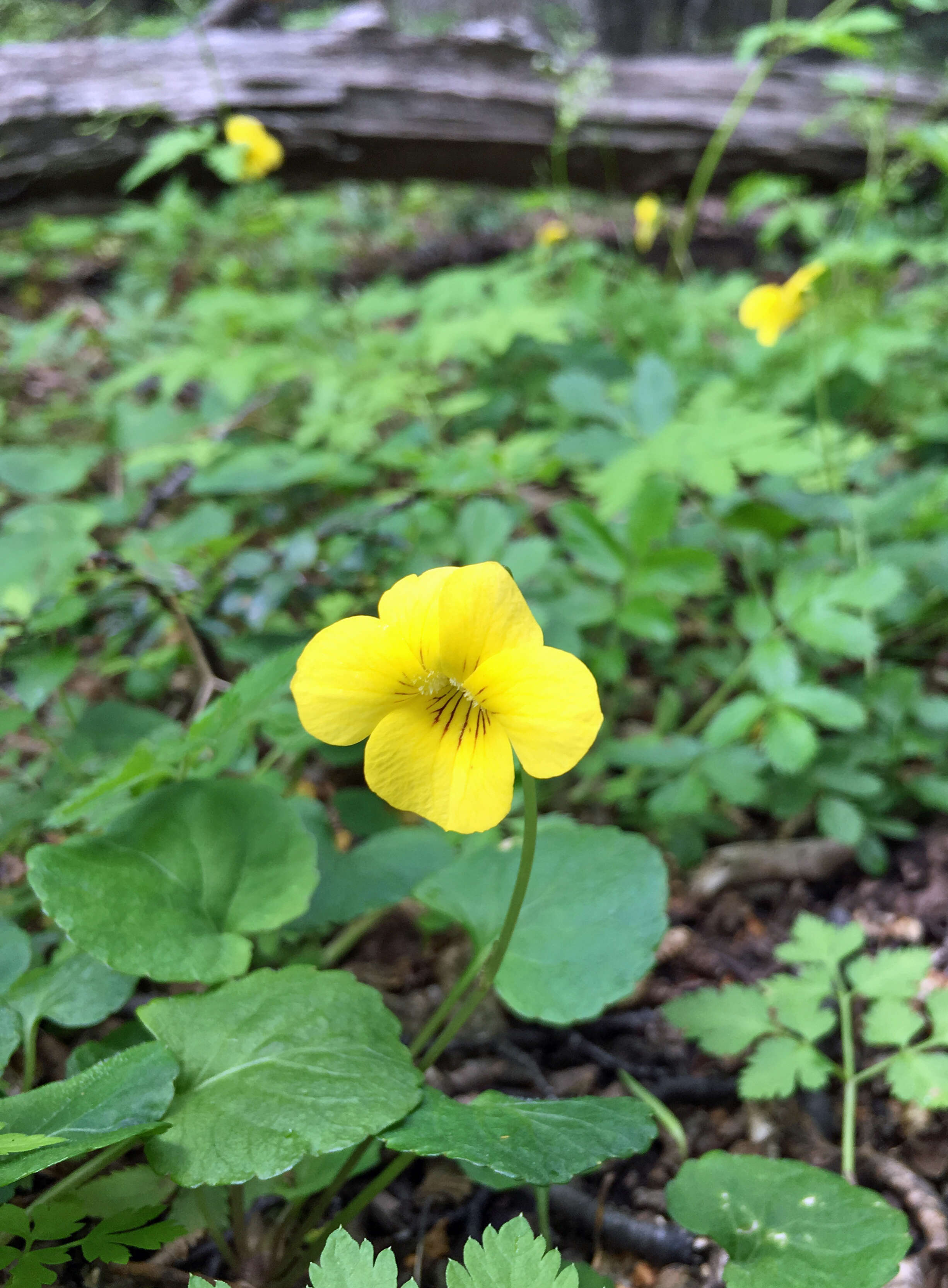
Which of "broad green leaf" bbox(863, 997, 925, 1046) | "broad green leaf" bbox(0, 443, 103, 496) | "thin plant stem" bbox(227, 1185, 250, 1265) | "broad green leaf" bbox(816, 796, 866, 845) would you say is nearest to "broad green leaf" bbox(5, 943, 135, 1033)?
"thin plant stem" bbox(227, 1185, 250, 1265)

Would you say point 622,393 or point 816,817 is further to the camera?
point 622,393

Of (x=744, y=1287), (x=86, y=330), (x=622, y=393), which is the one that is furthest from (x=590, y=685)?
(x=86, y=330)

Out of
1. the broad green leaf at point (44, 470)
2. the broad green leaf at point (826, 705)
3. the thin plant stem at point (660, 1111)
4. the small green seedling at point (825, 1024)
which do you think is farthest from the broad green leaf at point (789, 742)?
the broad green leaf at point (44, 470)

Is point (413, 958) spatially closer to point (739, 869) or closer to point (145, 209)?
point (739, 869)

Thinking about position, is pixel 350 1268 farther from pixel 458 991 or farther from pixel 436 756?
pixel 436 756

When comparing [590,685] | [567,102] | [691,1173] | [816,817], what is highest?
[567,102]

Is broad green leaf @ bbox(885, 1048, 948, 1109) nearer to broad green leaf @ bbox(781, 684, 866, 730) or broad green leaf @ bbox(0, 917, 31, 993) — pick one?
broad green leaf @ bbox(781, 684, 866, 730)
